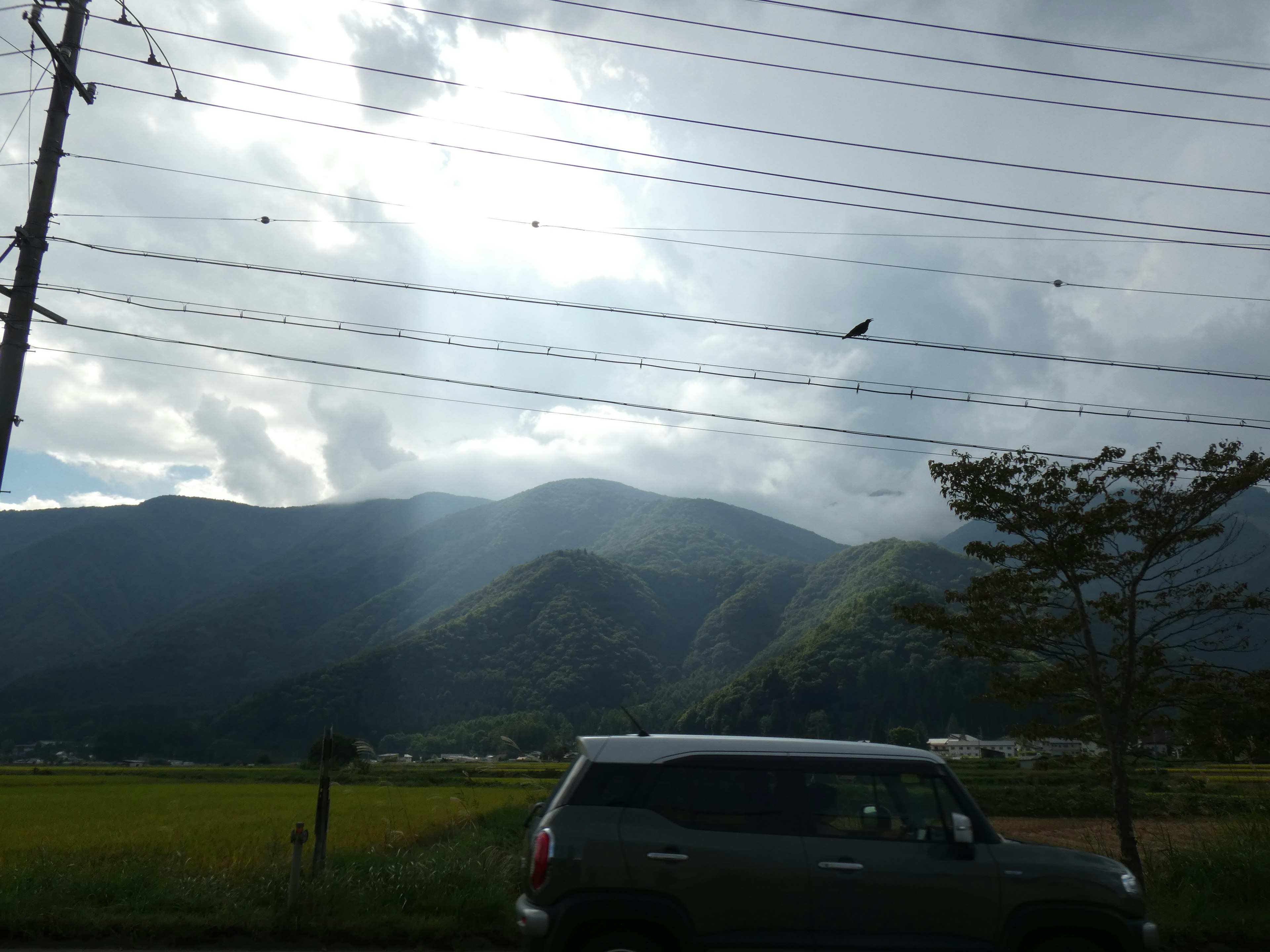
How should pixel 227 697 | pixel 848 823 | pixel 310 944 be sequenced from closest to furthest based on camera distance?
pixel 848 823 < pixel 310 944 < pixel 227 697

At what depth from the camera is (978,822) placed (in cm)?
560

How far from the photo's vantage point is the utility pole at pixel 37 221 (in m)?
9.34

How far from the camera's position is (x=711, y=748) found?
18.6ft

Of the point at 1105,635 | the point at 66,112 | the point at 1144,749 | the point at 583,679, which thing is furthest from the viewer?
the point at 583,679

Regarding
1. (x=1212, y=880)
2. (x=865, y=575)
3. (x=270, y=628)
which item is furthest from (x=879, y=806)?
(x=270, y=628)

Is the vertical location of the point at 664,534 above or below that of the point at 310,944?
above

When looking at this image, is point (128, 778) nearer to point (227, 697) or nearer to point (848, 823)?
point (848, 823)

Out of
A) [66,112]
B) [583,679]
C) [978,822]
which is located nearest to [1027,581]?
[978,822]

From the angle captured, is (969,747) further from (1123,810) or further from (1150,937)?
(1150,937)

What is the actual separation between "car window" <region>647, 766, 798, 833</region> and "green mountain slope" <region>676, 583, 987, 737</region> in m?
24.8

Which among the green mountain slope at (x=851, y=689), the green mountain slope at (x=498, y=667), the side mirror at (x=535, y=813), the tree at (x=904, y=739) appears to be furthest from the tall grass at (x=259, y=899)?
the green mountain slope at (x=498, y=667)

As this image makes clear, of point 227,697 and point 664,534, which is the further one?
point 664,534

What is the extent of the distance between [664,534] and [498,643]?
3474 inches

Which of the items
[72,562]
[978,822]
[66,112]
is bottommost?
[978,822]
